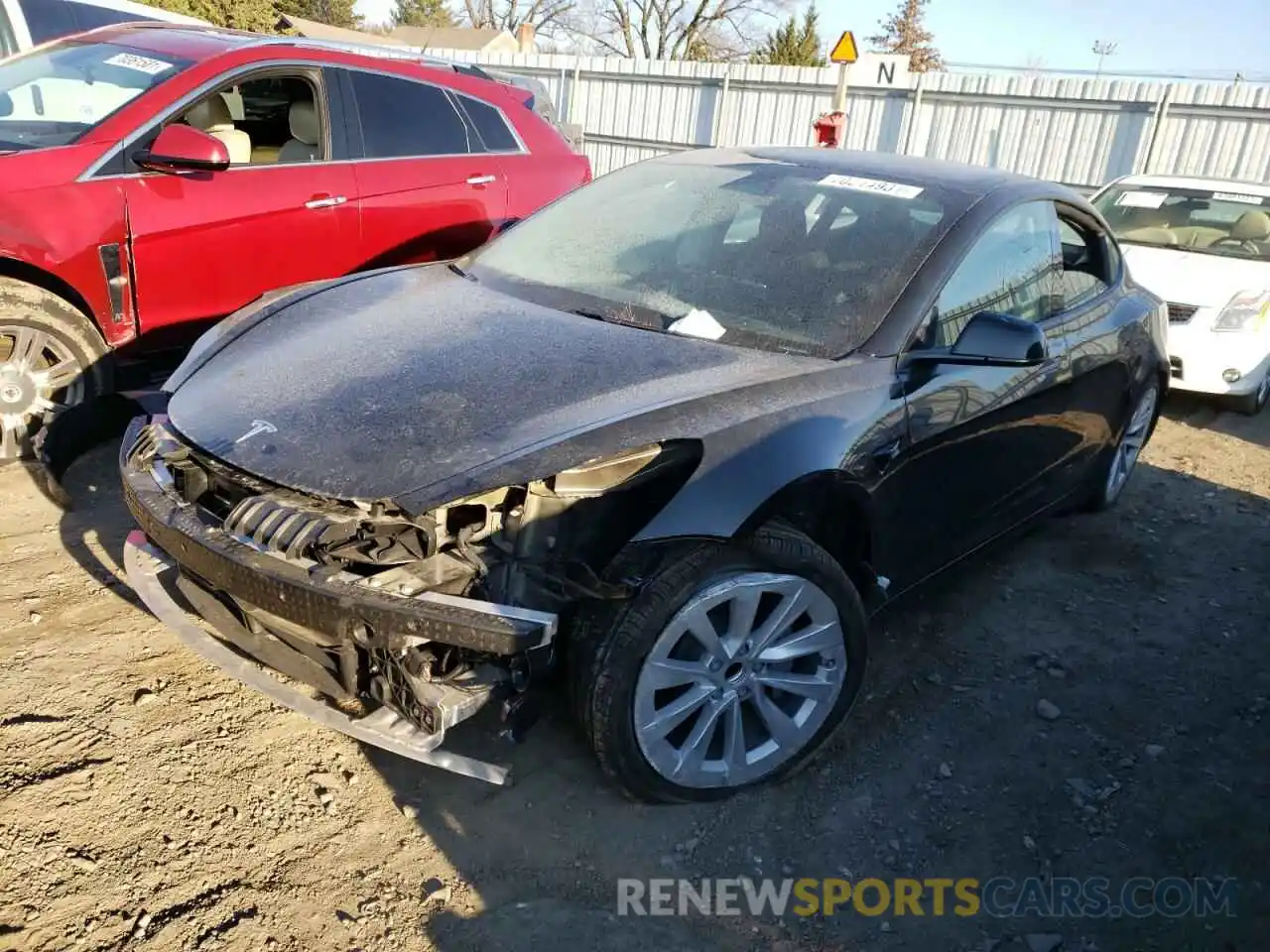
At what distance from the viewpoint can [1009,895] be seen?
2479mm

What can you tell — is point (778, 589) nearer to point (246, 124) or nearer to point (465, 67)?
point (246, 124)

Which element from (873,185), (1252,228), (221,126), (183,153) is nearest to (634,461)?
(873,185)

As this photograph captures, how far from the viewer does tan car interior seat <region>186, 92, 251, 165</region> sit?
4.54 m

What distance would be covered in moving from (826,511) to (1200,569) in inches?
98.1

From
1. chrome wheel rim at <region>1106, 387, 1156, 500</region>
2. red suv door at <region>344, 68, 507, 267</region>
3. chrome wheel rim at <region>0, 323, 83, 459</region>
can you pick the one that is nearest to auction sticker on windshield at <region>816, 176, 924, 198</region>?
chrome wheel rim at <region>1106, 387, 1156, 500</region>

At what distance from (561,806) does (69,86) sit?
4069 millimetres

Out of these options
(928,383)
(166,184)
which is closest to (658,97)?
(166,184)

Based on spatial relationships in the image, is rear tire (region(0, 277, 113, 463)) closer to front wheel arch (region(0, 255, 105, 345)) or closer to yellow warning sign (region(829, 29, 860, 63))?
front wheel arch (region(0, 255, 105, 345))

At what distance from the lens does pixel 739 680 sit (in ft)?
8.45

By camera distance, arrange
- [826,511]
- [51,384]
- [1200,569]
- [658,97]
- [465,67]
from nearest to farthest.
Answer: [826,511]
[51,384]
[1200,569]
[465,67]
[658,97]

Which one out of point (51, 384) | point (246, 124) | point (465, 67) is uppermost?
point (465, 67)

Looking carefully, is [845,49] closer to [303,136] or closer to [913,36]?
[303,136]

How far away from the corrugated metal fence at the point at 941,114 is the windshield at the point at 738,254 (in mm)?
10299

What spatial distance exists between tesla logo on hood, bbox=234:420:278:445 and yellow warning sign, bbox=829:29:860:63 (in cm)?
992
